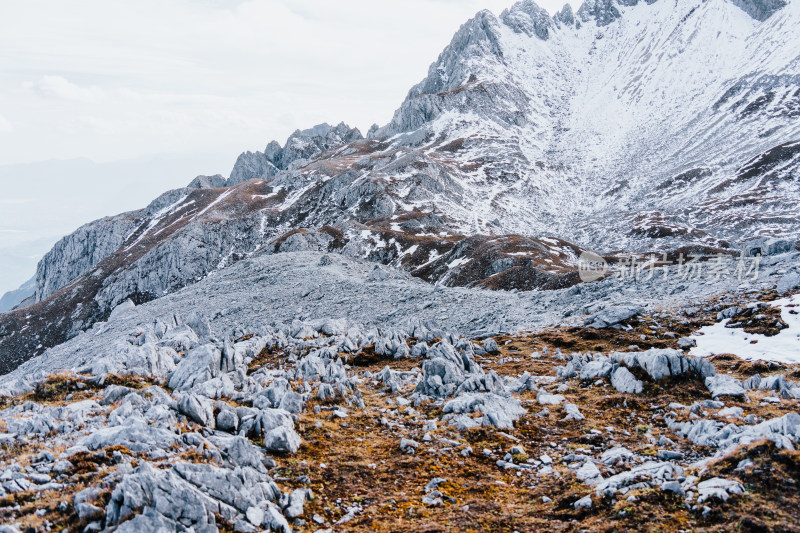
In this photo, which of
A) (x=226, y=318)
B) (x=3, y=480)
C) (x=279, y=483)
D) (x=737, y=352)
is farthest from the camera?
(x=226, y=318)

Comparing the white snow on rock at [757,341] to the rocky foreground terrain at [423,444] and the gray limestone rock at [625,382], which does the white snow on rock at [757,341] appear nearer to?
the rocky foreground terrain at [423,444]

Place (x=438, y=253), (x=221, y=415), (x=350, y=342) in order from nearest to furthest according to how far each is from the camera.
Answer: (x=221, y=415) < (x=350, y=342) < (x=438, y=253)

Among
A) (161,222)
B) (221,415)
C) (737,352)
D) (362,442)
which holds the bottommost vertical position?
(737,352)

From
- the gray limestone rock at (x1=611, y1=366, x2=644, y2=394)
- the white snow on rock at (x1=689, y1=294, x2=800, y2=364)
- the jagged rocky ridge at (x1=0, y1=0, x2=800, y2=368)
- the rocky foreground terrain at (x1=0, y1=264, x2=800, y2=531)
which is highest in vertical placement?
the jagged rocky ridge at (x1=0, y1=0, x2=800, y2=368)

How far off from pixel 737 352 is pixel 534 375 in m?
10.3

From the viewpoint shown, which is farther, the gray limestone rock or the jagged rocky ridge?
the jagged rocky ridge

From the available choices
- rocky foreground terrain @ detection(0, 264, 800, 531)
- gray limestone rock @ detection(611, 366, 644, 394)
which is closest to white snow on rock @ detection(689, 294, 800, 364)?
rocky foreground terrain @ detection(0, 264, 800, 531)

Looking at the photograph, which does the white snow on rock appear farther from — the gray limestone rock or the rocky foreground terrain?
the gray limestone rock

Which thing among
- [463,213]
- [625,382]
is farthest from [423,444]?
[463,213]

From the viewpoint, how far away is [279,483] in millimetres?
12695

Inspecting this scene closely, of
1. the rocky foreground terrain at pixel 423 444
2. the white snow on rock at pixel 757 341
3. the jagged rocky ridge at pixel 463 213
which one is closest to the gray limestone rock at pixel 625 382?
the rocky foreground terrain at pixel 423 444

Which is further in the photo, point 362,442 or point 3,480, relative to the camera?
point 362,442

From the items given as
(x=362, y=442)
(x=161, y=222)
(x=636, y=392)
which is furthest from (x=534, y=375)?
(x=161, y=222)

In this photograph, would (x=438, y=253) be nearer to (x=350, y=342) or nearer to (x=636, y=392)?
(x=350, y=342)
